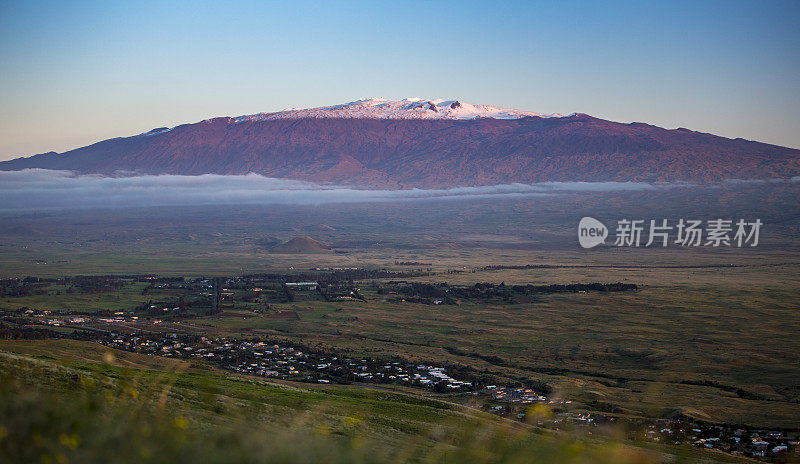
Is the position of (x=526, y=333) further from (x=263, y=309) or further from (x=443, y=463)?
(x=443, y=463)

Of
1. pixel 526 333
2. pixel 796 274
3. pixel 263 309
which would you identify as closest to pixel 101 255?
pixel 263 309
